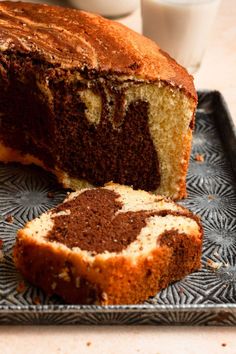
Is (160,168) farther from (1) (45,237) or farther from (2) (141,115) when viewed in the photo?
(1) (45,237)

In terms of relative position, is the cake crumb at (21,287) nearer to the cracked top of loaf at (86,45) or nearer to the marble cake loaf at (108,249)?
the marble cake loaf at (108,249)

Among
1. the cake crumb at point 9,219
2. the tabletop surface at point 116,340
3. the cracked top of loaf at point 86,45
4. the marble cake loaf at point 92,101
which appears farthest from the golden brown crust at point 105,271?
the cracked top of loaf at point 86,45

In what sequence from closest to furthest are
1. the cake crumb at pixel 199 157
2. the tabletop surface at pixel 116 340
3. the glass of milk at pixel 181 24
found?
the tabletop surface at pixel 116 340 → the cake crumb at pixel 199 157 → the glass of milk at pixel 181 24

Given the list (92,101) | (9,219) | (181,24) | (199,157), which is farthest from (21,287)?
(181,24)

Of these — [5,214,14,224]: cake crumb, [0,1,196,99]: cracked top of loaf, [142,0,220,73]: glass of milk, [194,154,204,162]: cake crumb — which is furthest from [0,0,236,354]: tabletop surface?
[142,0,220,73]: glass of milk

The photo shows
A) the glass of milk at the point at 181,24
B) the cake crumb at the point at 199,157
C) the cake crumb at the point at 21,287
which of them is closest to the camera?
the cake crumb at the point at 21,287

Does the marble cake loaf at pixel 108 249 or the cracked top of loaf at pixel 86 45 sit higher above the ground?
the cracked top of loaf at pixel 86 45

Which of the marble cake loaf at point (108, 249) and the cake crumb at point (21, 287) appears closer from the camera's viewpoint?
the marble cake loaf at point (108, 249)
